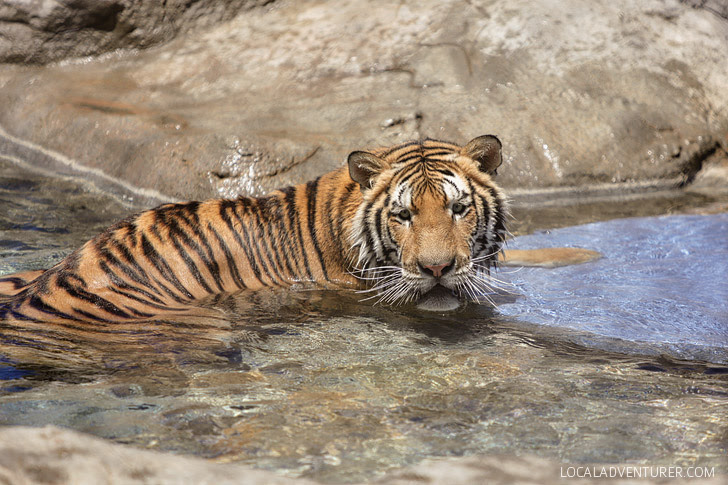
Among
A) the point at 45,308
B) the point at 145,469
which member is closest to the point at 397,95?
the point at 45,308

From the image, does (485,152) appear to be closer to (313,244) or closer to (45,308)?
(313,244)

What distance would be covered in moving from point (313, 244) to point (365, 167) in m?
0.46

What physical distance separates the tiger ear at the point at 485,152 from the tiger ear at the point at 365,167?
0.37m

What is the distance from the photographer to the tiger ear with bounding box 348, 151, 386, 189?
3290 mm

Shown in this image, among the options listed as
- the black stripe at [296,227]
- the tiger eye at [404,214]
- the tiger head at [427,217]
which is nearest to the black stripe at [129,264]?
the black stripe at [296,227]

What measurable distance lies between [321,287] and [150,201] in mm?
2182

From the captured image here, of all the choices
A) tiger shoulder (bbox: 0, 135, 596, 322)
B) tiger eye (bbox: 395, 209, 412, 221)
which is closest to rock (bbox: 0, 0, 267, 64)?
tiger shoulder (bbox: 0, 135, 596, 322)

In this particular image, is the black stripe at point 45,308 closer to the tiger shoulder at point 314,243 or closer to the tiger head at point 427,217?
the tiger shoulder at point 314,243

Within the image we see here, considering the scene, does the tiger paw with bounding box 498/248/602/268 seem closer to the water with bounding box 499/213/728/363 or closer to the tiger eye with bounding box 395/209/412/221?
the water with bounding box 499/213/728/363

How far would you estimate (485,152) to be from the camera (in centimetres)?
339

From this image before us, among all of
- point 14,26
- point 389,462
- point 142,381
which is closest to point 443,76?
point 14,26

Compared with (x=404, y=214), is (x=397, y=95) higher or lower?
higher

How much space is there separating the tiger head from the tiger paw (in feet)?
1.87

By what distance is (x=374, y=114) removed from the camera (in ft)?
18.2
